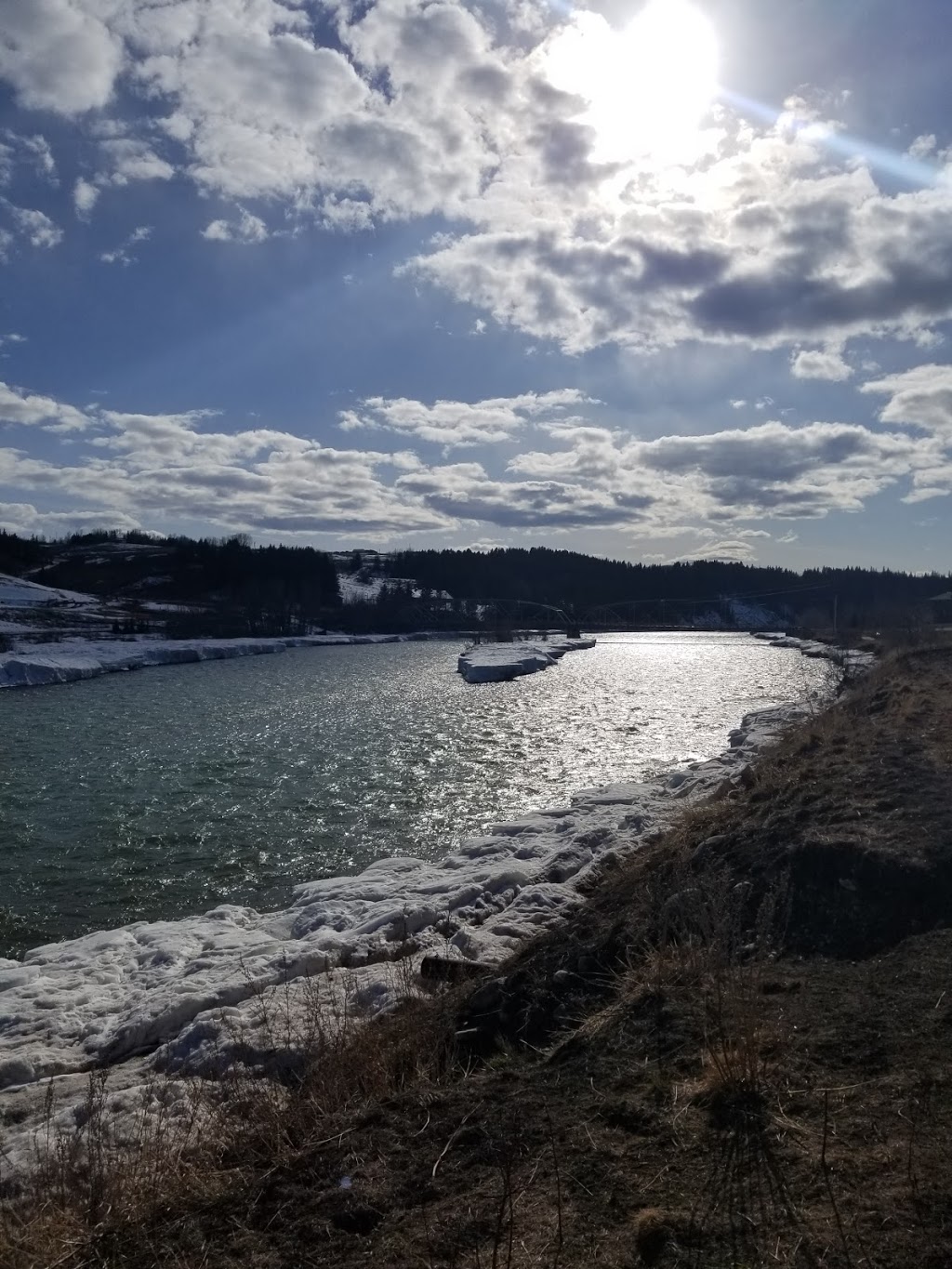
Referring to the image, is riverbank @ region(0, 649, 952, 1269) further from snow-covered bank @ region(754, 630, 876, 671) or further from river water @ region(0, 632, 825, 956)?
snow-covered bank @ region(754, 630, 876, 671)

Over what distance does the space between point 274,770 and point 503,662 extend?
34.4m

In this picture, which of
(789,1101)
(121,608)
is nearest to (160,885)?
(789,1101)

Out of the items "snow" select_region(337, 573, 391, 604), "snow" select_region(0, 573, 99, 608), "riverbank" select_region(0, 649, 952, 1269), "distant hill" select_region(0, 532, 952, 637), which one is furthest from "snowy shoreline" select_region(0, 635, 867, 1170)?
"snow" select_region(337, 573, 391, 604)

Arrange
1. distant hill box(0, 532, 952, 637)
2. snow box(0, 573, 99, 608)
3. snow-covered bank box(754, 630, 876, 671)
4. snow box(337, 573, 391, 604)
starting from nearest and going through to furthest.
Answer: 1. snow-covered bank box(754, 630, 876, 671)
2. snow box(0, 573, 99, 608)
3. distant hill box(0, 532, 952, 637)
4. snow box(337, 573, 391, 604)

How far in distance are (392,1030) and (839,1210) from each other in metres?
4.32

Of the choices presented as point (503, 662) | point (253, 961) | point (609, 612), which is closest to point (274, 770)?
point (253, 961)

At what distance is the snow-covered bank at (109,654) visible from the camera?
5081 cm

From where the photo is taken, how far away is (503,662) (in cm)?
5722

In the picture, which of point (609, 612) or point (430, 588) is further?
point (430, 588)

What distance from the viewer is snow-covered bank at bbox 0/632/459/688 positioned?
5081cm

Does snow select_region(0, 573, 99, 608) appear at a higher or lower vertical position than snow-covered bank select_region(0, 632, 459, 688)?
higher

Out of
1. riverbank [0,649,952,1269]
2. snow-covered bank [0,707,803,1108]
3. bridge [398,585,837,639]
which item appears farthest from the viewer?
bridge [398,585,837,639]

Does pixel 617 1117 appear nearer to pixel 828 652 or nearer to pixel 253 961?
pixel 253 961

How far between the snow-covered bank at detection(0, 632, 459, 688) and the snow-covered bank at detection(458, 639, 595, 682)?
23.0 metres
